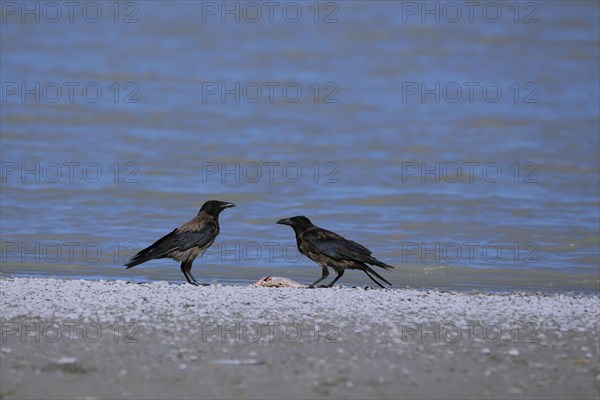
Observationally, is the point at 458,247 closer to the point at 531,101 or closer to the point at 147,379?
the point at 147,379

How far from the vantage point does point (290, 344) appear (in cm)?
760

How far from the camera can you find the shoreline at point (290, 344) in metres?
6.54

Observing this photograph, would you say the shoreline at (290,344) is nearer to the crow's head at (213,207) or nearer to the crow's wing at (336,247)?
the crow's wing at (336,247)

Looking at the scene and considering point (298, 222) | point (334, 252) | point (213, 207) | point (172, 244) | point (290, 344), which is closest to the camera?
point (290, 344)

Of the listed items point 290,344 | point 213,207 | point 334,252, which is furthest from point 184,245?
point 290,344

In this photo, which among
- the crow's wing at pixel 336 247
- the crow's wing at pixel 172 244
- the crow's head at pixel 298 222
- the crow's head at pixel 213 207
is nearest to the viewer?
the crow's wing at pixel 336 247

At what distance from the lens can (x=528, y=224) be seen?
1723 cm

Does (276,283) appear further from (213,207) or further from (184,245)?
(213,207)

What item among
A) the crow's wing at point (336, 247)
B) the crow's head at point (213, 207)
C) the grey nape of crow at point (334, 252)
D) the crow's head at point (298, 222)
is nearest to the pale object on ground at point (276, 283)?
the grey nape of crow at point (334, 252)

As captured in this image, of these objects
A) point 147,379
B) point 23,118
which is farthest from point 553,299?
point 23,118

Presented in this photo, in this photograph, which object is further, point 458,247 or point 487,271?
point 458,247

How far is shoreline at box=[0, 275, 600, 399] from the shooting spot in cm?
654

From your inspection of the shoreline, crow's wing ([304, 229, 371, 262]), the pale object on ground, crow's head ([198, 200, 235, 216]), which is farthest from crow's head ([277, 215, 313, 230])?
the shoreline

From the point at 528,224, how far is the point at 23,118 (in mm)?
14302
